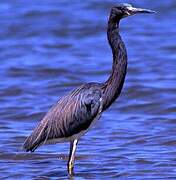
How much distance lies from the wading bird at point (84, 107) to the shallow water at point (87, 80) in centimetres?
44

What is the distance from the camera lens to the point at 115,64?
9.13 metres

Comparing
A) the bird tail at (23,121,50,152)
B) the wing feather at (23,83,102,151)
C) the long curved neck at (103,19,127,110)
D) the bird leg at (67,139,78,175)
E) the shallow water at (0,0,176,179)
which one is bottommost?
the shallow water at (0,0,176,179)

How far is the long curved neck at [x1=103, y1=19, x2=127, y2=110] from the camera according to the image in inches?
358

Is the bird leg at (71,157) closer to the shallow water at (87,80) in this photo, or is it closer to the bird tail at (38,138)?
the shallow water at (87,80)

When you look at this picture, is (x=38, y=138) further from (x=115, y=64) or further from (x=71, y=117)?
(x=115, y=64)

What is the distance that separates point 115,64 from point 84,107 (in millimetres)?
586

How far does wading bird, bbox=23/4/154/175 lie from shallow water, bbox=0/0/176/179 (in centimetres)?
44

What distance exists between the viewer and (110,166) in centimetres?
948

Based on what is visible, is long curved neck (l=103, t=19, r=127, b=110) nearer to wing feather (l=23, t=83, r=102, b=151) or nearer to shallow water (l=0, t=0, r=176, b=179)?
wing feather (l=23, t=83, r=102, b=151)

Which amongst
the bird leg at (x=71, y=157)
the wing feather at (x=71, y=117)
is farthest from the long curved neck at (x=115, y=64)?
the bird leg at (x=71, y=157)

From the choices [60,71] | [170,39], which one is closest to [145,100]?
[60,71]

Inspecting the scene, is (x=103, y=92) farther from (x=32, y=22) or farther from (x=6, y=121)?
(x=32, y=22)

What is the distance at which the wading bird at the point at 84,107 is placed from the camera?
902 centimetres

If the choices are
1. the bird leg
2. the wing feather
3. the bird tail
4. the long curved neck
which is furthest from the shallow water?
the long curved neck
